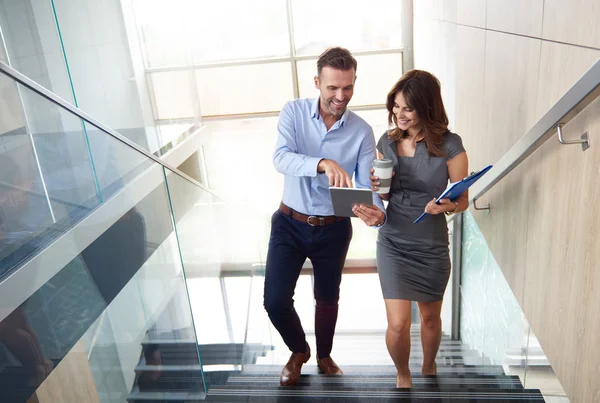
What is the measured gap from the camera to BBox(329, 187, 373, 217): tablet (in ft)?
7.44

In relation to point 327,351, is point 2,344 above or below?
above

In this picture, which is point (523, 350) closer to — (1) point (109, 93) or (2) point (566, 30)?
(2) point (566, 30)

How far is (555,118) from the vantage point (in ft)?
5.62

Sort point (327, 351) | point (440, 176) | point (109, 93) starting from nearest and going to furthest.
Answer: point (440, 176) → point (327, 351) → point (109, 93)

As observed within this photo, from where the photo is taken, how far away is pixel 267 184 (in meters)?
7.73

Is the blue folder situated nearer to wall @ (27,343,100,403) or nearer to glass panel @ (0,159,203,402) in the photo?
glass panel @ (0,159,203,402)

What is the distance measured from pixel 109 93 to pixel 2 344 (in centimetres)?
373

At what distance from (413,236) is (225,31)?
16.7 feet

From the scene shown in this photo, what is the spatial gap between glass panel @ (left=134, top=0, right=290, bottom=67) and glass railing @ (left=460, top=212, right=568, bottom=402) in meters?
3.95

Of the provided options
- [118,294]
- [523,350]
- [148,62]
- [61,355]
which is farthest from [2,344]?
[148,62]

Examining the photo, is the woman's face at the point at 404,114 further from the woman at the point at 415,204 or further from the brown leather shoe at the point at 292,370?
the brown leather shoe at the point at 292,370

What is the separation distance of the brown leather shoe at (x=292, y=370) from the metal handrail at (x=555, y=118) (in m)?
1.42

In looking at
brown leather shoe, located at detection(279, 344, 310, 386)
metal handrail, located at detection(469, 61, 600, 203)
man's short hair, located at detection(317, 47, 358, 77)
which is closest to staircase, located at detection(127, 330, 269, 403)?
brown leather shoe, located at detection(279, 344, 310, 386)

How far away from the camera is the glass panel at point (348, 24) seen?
257 inches
